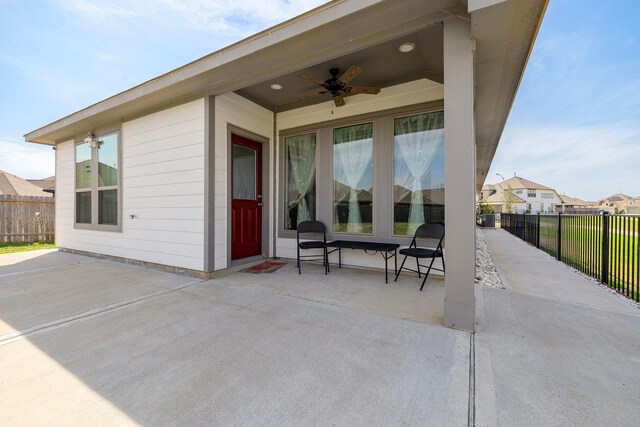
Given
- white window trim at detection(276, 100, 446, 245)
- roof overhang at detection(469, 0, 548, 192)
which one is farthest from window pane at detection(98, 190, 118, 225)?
roof overhang at detection(469, 0, 548, 192)

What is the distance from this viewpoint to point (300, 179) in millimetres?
4633

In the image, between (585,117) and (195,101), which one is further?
(585,117)

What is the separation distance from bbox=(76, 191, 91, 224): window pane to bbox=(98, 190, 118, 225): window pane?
0.46 meters

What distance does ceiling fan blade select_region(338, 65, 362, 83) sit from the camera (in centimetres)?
311

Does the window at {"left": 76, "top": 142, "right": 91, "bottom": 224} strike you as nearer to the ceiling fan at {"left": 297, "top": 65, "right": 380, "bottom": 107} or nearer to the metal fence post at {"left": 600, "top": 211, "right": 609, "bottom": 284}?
the ceiling fan at {"left": 297, "top": 65, "right": 380, "bottom": 107}

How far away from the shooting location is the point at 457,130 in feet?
6.97

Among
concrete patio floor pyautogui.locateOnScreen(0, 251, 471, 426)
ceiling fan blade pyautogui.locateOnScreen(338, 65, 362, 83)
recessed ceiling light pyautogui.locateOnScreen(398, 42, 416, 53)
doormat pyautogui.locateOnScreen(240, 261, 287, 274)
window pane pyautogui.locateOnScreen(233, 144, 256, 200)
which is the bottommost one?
concrete patio floor pyautogui.locateOnScreen(0, 251, 471, 426)

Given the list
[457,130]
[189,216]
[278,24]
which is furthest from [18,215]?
[457,130]

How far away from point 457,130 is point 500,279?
8.63ft

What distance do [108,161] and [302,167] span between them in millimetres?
3678

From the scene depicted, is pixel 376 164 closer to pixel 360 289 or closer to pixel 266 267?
pixel 360 289

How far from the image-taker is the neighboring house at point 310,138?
213 cm

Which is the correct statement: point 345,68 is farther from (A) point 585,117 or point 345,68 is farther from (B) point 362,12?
(A) point 585,117

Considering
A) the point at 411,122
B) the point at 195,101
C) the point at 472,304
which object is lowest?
the point at 472,304
